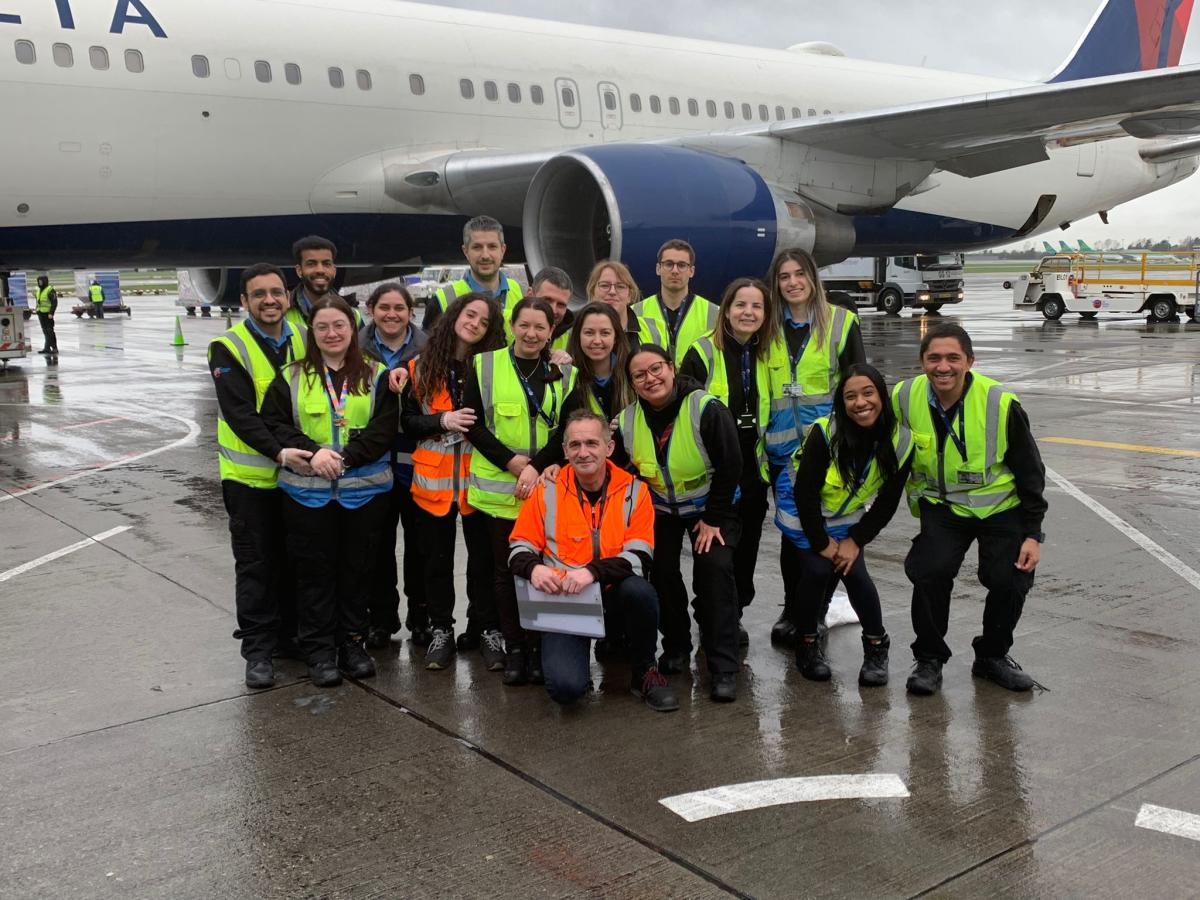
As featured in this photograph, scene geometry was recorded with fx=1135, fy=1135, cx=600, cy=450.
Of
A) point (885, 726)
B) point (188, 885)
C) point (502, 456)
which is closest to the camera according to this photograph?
point (188, 885)

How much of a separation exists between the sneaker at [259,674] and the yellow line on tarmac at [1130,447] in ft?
23.7

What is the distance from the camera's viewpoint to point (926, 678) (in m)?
4.32

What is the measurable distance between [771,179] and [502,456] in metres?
8.77

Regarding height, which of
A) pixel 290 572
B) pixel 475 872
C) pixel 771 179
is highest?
pixel 771 179

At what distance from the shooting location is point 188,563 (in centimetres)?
612

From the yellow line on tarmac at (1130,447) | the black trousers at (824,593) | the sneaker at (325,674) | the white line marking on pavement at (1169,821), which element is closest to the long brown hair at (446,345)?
the sneaker at (325,674)

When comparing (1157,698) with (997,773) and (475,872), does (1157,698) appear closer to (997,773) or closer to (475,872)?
(997,773)

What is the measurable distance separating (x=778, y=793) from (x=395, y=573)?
2.21 metres

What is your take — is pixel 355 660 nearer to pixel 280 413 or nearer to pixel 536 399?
pixel 280 413

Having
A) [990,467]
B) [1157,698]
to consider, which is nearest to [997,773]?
[1157,698]

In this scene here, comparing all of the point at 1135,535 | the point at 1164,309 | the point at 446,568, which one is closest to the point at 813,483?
the point at 446,568

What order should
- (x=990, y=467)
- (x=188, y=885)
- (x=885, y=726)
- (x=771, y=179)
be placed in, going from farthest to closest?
(x=771, y=179) < (x=990, y=467) < (x=885, y=726) < (x=188, y=885)

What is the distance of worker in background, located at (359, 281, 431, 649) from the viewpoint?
5.01 metres

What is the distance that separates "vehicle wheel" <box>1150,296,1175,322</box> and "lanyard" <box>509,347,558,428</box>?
24017 mm
